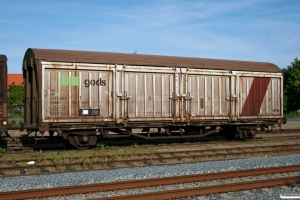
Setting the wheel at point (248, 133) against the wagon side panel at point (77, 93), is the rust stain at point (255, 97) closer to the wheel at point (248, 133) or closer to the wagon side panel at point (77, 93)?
the wheel at point (248, 133)

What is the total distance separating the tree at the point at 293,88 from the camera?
5634 centimetres

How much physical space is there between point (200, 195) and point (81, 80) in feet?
24.8

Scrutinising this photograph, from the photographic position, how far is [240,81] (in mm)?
16516

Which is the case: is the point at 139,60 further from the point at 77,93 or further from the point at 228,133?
the point at 228,133

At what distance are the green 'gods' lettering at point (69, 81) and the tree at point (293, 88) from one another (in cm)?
4734

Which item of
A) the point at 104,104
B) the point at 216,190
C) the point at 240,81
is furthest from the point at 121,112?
the point at 216,190

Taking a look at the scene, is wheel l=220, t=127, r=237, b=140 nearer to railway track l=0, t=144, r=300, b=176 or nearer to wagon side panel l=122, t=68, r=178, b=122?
railway track l=0, t=144, r=300, b=176

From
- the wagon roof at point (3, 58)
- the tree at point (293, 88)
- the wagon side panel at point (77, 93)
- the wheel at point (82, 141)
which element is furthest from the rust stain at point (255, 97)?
the tree at point (293, 88)

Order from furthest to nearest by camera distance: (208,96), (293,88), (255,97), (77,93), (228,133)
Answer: (293,88)
(228,133)
(255,97)
(208,96)
(77,93)

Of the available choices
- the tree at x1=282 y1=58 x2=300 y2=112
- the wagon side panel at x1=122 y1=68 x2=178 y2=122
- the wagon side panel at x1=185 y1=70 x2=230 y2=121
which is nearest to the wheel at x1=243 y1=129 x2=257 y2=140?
the wagon side panel at x1=185 y1=70 x2=230 y2=121

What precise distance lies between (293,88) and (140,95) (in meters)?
48.3

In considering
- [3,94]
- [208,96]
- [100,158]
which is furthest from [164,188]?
[208,96]

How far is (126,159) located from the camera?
38.3 feet

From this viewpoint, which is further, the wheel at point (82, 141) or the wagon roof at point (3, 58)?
the wheel at point (82, 141)
